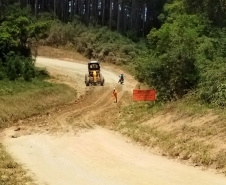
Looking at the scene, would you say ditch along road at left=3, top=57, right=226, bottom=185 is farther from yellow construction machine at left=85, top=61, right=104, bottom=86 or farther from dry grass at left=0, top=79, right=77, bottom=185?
yellow construction machine at left=85, top=61, right=104, bottom=86

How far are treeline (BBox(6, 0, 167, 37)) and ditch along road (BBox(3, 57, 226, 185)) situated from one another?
106 feet

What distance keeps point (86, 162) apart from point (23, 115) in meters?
8.82

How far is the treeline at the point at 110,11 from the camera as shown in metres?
54.7

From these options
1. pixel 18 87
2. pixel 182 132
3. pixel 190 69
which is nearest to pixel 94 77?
pixel 18 87

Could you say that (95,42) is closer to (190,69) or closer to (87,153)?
(190,69)

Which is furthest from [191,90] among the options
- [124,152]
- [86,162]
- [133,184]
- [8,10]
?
[8,10]

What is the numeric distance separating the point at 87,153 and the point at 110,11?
1691 inches

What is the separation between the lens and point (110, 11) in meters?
54.2

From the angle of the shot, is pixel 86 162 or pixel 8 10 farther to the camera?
pixel 8 10

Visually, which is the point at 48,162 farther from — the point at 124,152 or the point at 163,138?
the point at 163,138

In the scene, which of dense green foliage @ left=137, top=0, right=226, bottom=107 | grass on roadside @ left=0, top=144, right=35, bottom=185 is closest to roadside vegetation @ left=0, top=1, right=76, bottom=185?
grass on roadside @ left=0, top=144, right=35, bottom=185

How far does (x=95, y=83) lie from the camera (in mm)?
29094

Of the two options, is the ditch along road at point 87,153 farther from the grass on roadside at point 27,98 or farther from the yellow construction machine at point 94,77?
the yellow construction machine at point 94,77

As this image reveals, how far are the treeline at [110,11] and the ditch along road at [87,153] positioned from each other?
3243 cm
